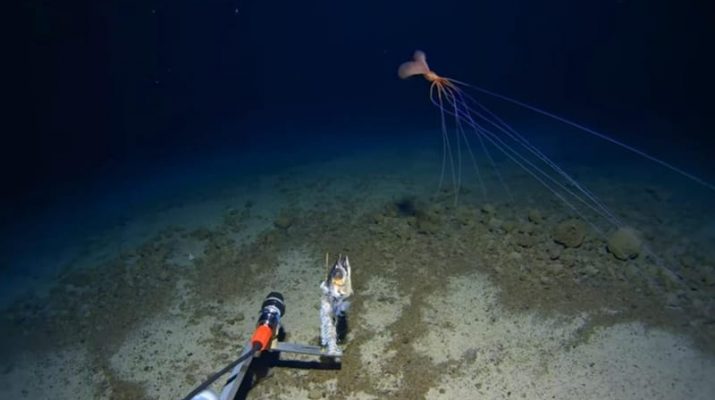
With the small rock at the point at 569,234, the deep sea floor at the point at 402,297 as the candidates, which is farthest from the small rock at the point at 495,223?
the small rock at the point at 569,234

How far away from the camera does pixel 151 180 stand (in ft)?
36.8

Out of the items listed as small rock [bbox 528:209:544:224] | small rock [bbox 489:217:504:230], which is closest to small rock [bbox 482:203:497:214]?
small rock [bbox 489:217:504:230]

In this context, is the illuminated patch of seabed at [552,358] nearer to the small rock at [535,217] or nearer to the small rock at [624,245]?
the small rock at [624,245]

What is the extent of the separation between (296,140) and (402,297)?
11144 mm

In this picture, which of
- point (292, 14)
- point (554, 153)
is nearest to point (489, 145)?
point (554, 153)

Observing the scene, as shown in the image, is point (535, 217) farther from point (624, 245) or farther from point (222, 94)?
point (222, 94)

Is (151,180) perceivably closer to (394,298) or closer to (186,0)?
(394,298)

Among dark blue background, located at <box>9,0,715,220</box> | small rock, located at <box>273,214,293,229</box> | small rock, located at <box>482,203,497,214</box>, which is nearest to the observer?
small rock, located at <box>482,203,497,214</box>

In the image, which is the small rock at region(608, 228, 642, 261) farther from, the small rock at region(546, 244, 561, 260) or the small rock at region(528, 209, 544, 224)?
the small rock at region(528, 209, 544, 224)

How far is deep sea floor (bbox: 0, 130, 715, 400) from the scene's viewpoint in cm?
397

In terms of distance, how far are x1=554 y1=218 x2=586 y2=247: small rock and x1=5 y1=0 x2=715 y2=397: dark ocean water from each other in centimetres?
25

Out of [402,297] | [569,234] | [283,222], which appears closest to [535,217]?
[569,234]

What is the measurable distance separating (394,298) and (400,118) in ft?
48.4

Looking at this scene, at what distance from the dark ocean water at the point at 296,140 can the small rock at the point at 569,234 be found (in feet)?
0.83
